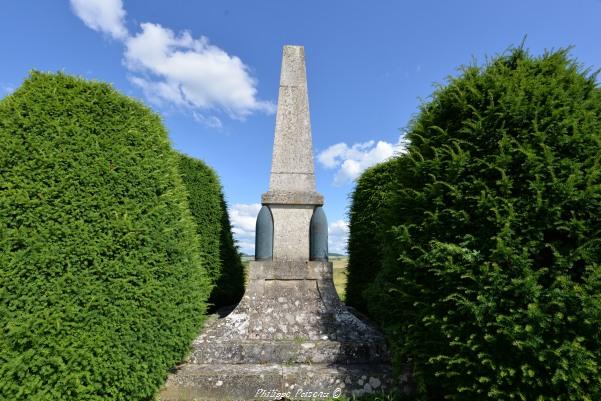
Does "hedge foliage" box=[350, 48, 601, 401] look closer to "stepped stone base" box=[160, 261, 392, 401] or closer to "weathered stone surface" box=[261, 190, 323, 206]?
"stepped stone base" box=[160, 261, 392, 401]

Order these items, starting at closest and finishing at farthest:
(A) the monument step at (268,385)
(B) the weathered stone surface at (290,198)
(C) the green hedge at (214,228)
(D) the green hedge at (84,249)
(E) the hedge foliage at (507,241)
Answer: (E) the hedge foliage at (507,241) < (D) the green hedge at (84,249) < (A) the monument step at (268,385) < (B) the weathered stone surface at (290,198) < (C) the green hedge at (214,228)

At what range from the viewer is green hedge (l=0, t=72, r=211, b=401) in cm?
319

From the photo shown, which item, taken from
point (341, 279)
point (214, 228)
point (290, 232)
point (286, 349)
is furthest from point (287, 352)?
point (341, 279)

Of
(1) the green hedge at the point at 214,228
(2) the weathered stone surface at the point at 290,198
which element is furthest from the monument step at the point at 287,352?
(1) the green hedge at the point at 214,228

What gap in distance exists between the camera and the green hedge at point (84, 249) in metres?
3.19

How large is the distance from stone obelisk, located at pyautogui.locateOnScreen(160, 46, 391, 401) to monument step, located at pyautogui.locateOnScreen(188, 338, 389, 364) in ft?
0.05

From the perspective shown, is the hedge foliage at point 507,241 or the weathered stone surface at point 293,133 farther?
the weathered stone surface at point 293,133

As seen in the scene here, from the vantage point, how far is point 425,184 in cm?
373

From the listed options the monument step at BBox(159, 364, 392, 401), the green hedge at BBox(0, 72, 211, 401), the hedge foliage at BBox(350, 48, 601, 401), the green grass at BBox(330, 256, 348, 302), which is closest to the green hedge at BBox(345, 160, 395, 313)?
the green grass at BBox(330, 256, 348, 302)

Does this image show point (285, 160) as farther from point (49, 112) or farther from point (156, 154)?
point (49, 112)

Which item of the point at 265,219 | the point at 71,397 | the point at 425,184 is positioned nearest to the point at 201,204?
the point at 265,219

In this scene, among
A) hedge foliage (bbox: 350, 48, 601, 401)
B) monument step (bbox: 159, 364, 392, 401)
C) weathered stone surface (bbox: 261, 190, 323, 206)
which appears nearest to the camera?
hedge foliage (bbox: 350, 48, 601, 401)

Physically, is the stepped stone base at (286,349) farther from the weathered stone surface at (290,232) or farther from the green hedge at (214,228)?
the green hedge at (214,228)

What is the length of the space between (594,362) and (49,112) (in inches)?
227
